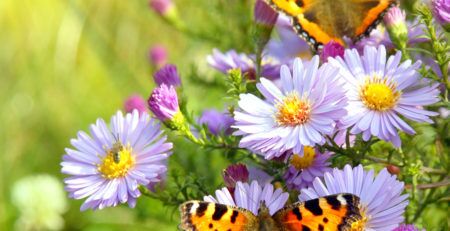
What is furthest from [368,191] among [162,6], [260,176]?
[162,6]

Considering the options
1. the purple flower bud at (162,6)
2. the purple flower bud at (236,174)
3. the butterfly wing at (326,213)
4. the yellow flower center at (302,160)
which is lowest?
the butterfly wing at (326,213)

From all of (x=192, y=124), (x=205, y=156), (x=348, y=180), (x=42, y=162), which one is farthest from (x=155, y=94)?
(x=42, y=162)

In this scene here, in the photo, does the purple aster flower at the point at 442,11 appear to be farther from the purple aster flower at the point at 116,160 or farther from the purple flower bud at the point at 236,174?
the purple aster flower at the point at 116,160

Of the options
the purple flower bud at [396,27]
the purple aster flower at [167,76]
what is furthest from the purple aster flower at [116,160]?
the purple flower bud at [396,27]

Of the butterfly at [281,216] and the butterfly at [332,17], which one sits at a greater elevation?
the butterfly at [332,17]

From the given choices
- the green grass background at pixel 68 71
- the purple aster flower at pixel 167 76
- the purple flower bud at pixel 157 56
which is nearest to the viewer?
the purple aster flower at pixel 167 76

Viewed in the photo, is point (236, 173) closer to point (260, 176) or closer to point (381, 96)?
point (260, 176)

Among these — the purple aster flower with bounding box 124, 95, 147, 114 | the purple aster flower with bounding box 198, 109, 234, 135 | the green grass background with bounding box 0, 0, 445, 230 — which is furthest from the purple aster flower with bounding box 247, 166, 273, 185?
the green grass background with bounding box 0, 0, 445, 230
